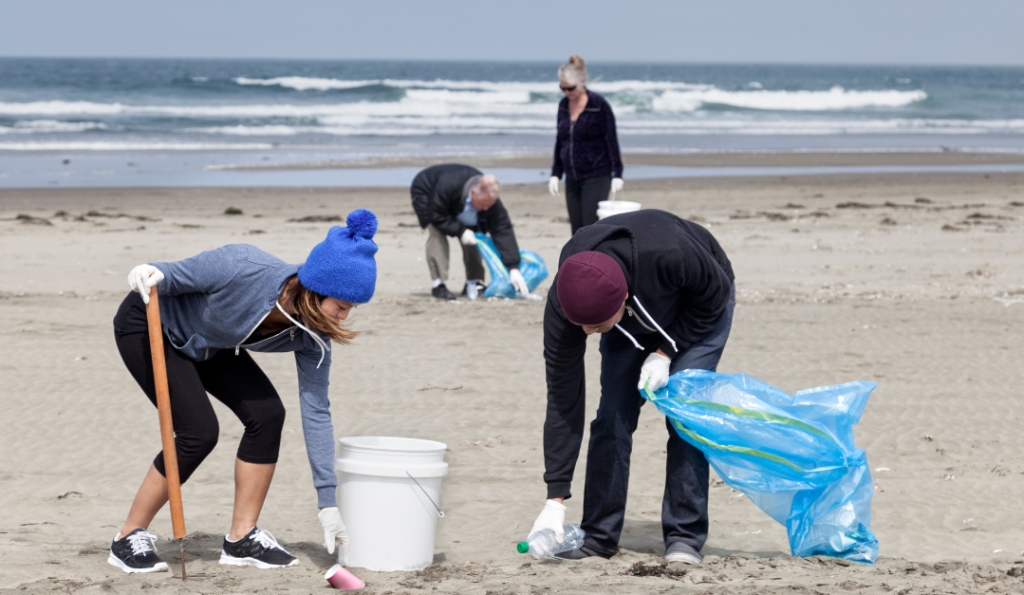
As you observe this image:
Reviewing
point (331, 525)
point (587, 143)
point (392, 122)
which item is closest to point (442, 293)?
point (587, 143)

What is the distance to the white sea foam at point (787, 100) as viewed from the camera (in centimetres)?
4138

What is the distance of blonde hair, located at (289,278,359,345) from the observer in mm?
2951

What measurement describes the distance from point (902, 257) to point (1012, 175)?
10.7m

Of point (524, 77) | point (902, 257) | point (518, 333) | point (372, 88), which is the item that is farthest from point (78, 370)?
point (524, 77)

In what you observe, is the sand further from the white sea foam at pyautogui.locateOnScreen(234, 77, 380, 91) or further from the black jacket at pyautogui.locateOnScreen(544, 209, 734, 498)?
the white sea foam at pyautogui.locateOnScreen(234, 77, 380, 91)

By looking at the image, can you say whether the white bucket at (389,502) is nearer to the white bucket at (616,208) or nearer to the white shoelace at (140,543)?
the white shoelace at (140,543)

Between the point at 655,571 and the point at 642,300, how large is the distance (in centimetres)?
89

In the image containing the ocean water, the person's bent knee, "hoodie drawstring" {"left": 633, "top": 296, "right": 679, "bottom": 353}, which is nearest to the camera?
"hoodie drawstring" {"left": 633, "top": 296, "right": 679, "bottom": 353}

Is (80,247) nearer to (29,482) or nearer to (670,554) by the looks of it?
(29,482)

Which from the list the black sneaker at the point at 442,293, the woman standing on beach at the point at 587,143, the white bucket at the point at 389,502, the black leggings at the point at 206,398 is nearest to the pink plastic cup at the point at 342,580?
the white bucket at the point at 389,502

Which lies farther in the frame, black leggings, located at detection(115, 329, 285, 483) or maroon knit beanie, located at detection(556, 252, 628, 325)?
black leggings, located at detection(115, 329, 285, 483)

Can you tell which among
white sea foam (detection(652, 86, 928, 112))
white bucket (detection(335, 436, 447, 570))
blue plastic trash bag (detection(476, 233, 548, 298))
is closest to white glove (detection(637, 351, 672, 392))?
white bucket (detection(335, 436, 447, 570))

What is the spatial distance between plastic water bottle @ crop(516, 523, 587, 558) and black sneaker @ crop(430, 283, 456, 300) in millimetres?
4860

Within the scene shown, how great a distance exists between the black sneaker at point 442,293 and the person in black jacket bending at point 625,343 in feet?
16.1
